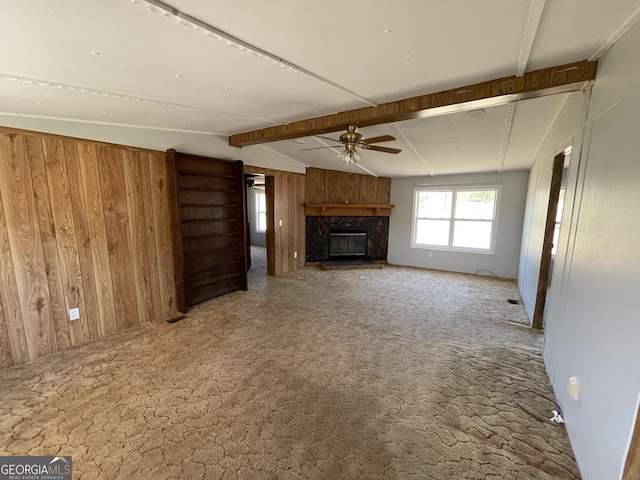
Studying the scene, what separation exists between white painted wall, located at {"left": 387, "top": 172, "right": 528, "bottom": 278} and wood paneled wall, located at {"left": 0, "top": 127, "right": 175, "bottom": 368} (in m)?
5.37

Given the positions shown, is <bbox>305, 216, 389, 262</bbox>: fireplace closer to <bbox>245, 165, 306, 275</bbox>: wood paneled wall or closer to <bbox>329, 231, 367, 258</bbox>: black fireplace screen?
<bbox>329, 231, 367, 258</bbox>: black fireplace screen

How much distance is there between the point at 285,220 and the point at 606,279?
5.05 meters

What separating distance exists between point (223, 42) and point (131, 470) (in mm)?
2516

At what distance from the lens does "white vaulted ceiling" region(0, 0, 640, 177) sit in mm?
1229

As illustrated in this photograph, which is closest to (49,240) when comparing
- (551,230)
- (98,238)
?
(98,238)

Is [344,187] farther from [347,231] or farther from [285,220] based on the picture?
[285,220]

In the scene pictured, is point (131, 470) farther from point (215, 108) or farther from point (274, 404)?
point (215, 108)

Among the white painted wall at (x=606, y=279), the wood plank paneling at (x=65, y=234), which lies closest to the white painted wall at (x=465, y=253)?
the white painted wall at (x=606, y=279)

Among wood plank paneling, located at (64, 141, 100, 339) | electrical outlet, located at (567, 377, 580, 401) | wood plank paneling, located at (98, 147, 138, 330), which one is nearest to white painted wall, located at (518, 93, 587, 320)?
electrical outlet, located at (567, 377, 580, 401)

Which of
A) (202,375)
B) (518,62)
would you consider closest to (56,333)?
(202,375)

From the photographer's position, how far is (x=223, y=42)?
1.47m

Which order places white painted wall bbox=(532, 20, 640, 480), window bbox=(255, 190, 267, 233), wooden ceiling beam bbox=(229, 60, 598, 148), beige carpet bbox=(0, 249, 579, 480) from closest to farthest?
1. white painted wall bbox=(532, 20, 640, 480)
2. beige carpet bbox=(0, 249, 579, 480)
3. wooden ceiling beam bbox=(229, 60, 598, 148)
4. window bbox=(255, 190, 267, 233)

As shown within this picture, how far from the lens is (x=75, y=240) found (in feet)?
9.27

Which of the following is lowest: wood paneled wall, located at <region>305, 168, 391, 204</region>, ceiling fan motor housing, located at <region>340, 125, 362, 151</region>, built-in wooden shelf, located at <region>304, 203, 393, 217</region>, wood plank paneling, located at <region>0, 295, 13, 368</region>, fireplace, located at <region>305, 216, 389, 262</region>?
wood plank paneling, located at <region>0, 295, 13, 368</region>
